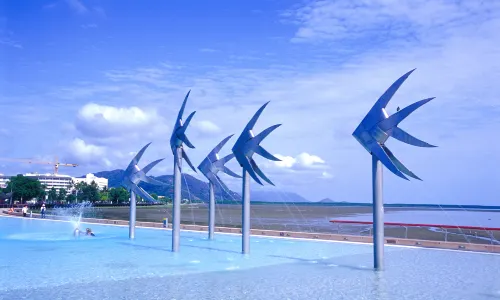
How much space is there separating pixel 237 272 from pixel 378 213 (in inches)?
185

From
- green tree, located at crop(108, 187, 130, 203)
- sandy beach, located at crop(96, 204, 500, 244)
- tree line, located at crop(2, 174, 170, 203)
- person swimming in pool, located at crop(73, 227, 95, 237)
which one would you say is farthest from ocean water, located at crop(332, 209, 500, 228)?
green tree, located at crop(108, 187, 130, 203)

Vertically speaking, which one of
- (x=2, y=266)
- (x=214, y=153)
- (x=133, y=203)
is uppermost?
(x=214, y=153)

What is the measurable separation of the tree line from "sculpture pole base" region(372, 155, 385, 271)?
102m

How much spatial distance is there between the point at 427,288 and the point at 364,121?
545 centimetres

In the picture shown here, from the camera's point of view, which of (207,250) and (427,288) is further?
(207,250)

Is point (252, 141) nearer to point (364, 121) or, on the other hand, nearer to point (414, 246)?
point (364, 121)

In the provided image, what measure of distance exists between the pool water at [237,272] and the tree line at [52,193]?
88466mm

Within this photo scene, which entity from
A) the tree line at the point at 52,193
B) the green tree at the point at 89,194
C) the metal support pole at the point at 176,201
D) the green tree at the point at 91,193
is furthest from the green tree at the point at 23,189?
the metal support pole at the point at 176,201

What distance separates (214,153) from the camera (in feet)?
74.9

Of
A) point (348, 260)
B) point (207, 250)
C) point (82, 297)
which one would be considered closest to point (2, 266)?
point (82, 297)

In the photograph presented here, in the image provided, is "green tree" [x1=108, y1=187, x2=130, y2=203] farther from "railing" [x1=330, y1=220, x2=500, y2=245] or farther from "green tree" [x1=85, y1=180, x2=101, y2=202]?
"railing" [x1=330, y1=220, x2=500, y2=245]

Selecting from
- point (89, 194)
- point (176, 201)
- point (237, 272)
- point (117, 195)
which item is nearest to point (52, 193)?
point (89, 194)

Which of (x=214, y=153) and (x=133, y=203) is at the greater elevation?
(x=214, y=153)

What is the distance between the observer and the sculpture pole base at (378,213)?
587 inches
